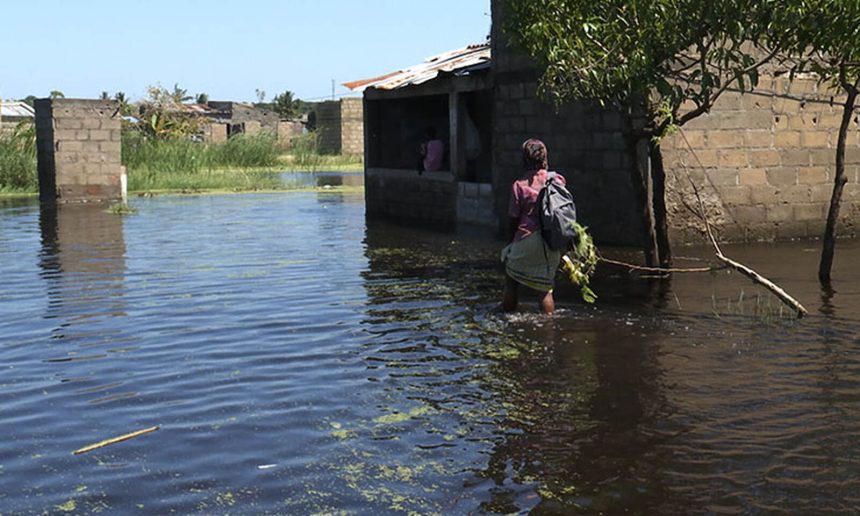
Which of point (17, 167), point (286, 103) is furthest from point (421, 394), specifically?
point (286, 103)

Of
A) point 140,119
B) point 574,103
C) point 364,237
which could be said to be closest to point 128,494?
point 574,103

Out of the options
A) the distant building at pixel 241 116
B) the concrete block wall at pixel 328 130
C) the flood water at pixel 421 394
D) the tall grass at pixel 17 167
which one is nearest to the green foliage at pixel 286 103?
the distant building at pixel 241 116

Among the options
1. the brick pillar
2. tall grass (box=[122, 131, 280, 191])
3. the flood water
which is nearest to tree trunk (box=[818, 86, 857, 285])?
the flood water

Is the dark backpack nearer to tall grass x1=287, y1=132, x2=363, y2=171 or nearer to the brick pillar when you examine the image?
the brick pillar

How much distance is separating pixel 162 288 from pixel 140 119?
31.0 m

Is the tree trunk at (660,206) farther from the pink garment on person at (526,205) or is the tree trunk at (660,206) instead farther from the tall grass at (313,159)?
the tall grass at (313,159)

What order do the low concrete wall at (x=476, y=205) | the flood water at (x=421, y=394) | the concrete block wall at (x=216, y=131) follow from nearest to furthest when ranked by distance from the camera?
the flood water at (x=421, y=394), the low concrete wall at (x=476, y=205), the concrete block wall at (x=216, y=131)

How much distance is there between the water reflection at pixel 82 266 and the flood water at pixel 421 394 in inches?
3.1

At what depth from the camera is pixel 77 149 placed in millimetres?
25703

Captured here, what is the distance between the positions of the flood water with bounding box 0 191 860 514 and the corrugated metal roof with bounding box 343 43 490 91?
20.2 ft

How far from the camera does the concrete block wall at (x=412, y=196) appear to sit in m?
19.4

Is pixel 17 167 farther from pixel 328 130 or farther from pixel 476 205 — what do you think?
pixel 328 130

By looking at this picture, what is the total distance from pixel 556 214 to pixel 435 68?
12357mm

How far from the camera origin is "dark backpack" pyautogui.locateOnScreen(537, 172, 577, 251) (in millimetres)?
8914
